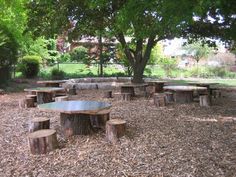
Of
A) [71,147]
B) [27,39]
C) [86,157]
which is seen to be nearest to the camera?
[86,157]

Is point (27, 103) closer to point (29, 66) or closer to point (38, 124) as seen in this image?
point (38, 124)

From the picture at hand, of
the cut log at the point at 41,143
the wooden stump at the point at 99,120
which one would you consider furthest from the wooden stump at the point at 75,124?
the cut log at the point at 41,143

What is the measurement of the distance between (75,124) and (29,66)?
546 inches

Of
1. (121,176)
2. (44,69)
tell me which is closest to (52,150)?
(121,176)

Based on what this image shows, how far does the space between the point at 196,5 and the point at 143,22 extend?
416 cm

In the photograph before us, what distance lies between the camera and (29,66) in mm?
19469

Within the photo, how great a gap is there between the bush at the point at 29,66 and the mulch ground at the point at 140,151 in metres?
11.6

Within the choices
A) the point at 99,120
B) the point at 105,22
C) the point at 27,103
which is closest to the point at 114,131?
the point at 99,120

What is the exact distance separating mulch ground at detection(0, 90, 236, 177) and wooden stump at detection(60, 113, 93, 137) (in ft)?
0.43

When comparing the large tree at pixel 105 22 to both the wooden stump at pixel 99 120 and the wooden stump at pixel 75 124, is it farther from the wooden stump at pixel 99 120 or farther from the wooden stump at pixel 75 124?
the wooden stump at pixel 75 124

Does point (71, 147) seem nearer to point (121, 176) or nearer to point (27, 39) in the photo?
point (121, 176)

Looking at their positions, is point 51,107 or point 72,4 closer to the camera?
point 51,107

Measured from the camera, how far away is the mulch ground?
15.4ft

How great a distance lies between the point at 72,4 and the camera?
1227 cm
